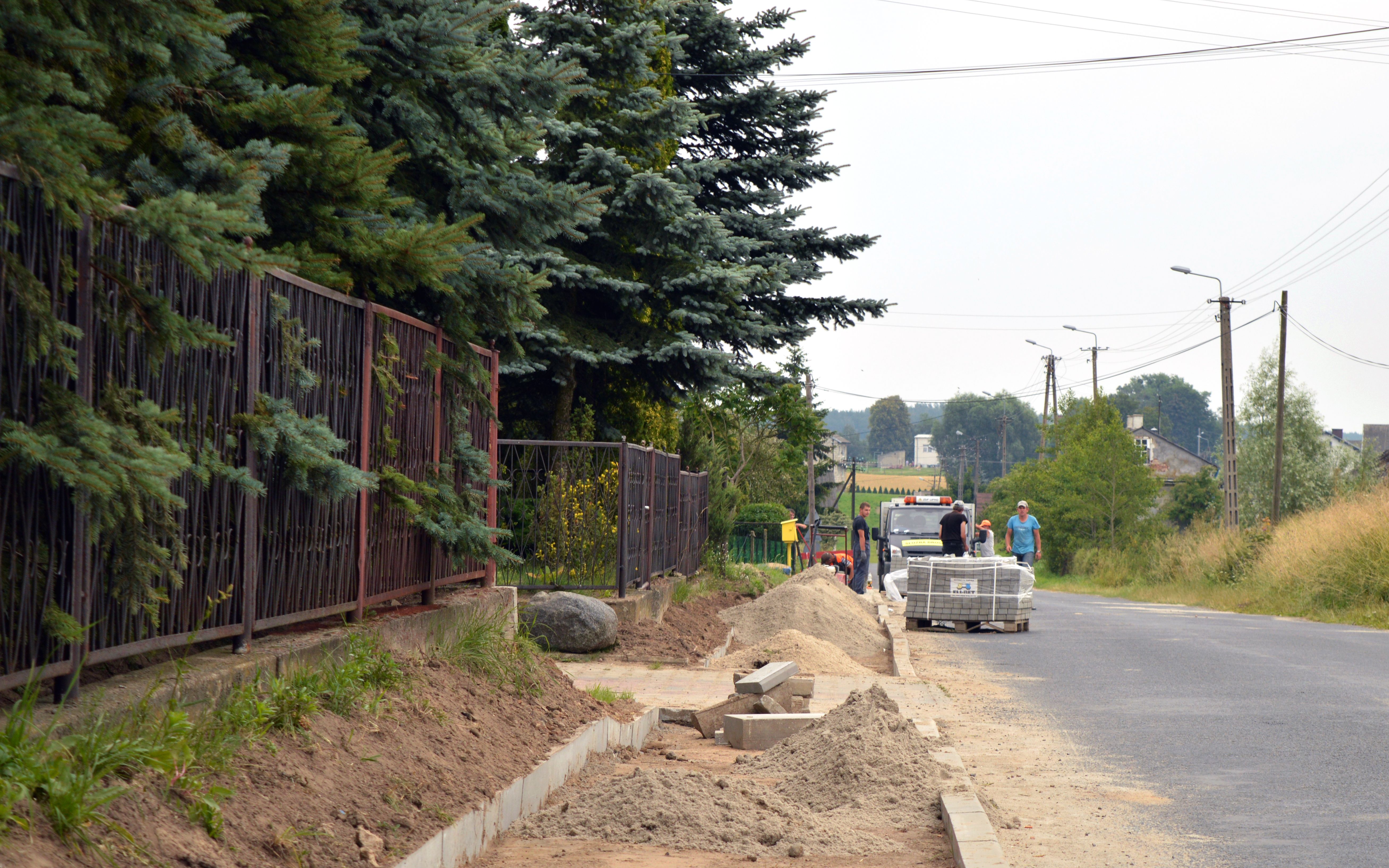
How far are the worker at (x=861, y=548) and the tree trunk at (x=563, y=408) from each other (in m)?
8.03

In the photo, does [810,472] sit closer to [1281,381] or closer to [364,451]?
[1281,381]

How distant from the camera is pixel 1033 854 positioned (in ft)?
17.5

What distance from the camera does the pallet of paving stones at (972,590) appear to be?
17609 mm

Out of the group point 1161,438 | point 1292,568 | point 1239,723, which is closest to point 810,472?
point 1292,568

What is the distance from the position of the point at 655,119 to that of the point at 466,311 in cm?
1005

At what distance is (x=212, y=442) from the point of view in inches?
197

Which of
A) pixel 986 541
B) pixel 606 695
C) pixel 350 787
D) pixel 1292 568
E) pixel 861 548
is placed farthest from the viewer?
pixel 1292 568

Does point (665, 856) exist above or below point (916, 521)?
below

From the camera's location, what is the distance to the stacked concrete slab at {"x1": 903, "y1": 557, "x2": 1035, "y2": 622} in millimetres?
17609

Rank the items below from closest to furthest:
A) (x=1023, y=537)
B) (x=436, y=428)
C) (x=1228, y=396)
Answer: (x=436, y=428), (x=1023, y=537), (x=1228, y=396)

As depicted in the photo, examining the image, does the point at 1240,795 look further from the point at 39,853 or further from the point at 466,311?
the point at 39,853

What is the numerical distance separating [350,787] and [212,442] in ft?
5.19

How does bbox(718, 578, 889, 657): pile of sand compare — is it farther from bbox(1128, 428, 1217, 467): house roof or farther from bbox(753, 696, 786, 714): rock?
bbox(1128, 428, 1217, 467): house roof

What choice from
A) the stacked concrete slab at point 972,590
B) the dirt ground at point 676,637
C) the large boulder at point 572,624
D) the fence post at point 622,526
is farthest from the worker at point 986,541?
the large boulder at point 572,624
